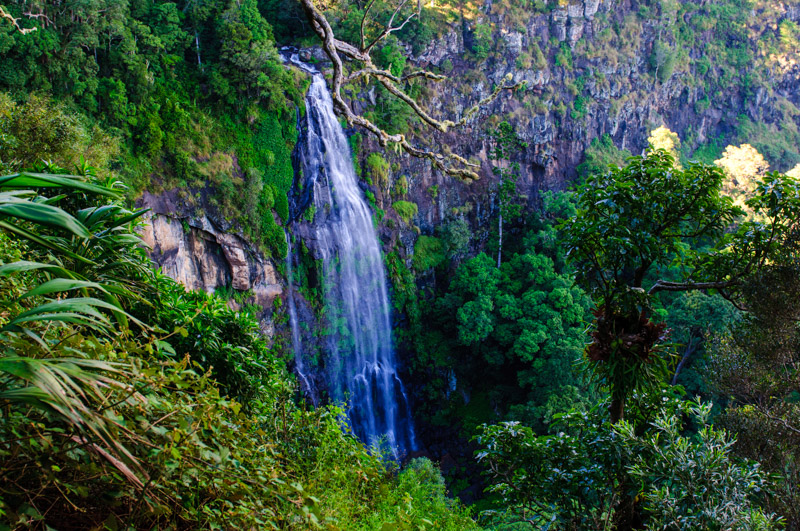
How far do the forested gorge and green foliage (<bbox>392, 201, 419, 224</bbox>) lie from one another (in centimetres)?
14

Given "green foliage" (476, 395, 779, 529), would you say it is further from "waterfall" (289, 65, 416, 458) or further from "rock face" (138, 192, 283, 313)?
"waterfall" (289, 65, 416, 458)

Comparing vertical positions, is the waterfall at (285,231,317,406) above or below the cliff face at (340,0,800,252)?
below

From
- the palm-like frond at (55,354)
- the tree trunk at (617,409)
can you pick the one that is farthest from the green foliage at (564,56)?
the palm-like frond at (55,354)

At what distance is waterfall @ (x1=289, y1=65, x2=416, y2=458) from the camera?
54.5ft

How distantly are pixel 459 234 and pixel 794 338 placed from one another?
15.9m

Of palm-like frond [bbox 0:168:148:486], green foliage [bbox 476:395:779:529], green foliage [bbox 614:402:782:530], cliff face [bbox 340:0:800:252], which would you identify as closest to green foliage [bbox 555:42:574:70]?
cliff face [bbox 340:0:800:252]

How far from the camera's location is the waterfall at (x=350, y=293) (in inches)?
655

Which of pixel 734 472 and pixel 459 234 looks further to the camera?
pixel 459 234

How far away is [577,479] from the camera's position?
3.63 m

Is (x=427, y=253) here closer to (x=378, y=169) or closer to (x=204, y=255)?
(x=378, y=169)

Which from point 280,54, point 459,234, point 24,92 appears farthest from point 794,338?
point 280,54

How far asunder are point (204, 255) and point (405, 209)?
7841 millimetres

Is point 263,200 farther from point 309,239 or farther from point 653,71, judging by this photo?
point 653,71

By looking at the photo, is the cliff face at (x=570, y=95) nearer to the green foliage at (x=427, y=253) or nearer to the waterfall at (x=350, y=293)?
the green foliage at (x=427, y=253)
